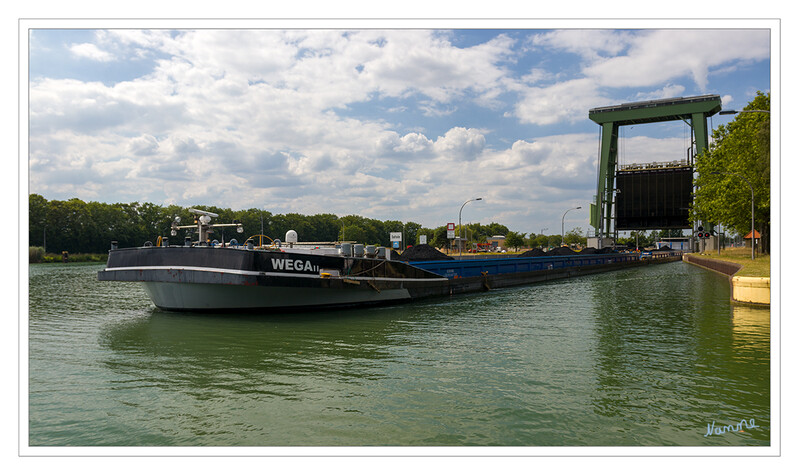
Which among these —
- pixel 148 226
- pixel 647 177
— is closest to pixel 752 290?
pixel 647 177

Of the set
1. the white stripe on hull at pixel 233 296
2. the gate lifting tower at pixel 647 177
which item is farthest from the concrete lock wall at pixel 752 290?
the gate lifting tower at pixel 647 177

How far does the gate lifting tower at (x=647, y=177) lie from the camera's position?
6388 cm

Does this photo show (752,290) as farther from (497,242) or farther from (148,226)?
(497,242)

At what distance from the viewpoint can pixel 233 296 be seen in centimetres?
1523

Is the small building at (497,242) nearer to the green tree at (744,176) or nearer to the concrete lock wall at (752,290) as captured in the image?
the green tree at (744,176)

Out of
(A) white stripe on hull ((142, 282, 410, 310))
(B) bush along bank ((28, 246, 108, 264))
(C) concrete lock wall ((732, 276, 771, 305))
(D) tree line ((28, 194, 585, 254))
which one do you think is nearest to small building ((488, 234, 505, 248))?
(D) tree line ((28, 194, 585, 254))

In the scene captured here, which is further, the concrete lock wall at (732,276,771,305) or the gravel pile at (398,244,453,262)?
the gravel pile at (398,244,453,262)

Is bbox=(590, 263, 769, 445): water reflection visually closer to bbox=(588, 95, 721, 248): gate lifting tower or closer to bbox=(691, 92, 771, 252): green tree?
bbox=(691, 92, 771, 252): green tree

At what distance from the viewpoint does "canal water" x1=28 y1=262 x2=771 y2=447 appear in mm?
5938
